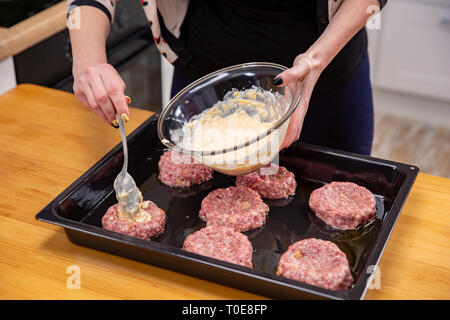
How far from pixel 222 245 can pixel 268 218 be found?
17cm

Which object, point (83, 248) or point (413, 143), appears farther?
point (413, 143)

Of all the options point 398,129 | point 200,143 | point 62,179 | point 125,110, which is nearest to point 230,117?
point 200,143

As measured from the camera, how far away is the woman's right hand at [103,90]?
1.07m

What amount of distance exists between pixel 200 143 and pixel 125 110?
17 centimetres

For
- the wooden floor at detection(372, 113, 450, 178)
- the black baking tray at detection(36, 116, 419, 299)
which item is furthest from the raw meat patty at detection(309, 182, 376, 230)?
the wooden floor at detection(372, 113, 450, 178)

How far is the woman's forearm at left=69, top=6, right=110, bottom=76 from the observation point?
118 centimetres

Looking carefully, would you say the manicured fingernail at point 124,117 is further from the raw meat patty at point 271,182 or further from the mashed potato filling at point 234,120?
the raw meat patty at point 271,182

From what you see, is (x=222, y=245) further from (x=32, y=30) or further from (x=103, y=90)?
(x=32, y=30)

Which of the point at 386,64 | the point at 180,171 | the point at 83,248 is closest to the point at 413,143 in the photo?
the point at 386,64

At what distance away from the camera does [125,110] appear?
1.08 m

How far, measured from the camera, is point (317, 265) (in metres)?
0.95

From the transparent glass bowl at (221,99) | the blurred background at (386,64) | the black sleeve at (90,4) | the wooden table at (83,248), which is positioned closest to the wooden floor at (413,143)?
the blurred background at (386,64)

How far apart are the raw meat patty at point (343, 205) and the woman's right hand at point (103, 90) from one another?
1.41ft

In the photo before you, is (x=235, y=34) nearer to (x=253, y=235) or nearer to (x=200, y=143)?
(x=200, y=143)
